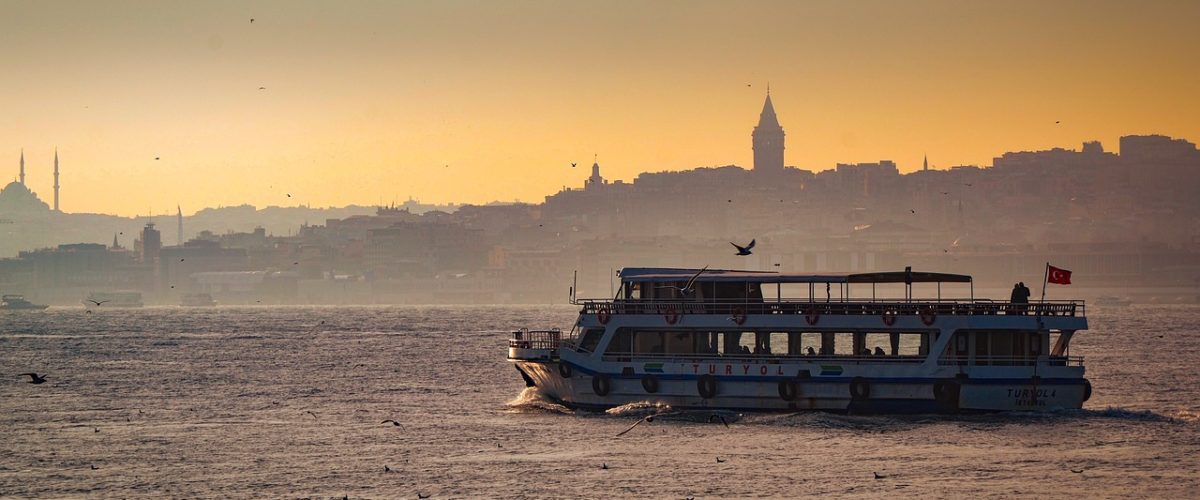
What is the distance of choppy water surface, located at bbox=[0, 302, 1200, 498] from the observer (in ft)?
134

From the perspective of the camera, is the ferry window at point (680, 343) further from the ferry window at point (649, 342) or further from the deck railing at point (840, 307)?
the deck railing at point (840, 307)

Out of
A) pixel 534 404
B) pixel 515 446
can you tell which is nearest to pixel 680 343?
pixel 534 404

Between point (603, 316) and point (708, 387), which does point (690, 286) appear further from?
point (708, 387)

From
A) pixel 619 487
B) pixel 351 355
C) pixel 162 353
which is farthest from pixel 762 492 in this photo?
pixel 162 353

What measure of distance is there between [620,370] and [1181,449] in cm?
1498

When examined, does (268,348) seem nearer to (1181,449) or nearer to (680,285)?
(680,285)

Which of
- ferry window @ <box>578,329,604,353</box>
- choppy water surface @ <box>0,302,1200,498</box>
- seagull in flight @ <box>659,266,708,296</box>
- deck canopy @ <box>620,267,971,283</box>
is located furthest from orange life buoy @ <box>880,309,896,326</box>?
ferry window @ <box>578,329,604,353</box>

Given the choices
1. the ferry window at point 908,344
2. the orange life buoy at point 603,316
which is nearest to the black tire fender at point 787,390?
the ferry window at point 908,344

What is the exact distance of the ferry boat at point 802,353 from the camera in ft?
166

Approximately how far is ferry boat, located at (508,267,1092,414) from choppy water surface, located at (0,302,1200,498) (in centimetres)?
80

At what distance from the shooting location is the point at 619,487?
40438 millimetres

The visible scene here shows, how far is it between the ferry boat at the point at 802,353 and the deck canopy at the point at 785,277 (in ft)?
0.22

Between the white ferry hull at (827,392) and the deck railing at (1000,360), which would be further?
the deck railing at (1000,360)

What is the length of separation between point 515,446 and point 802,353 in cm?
1037
